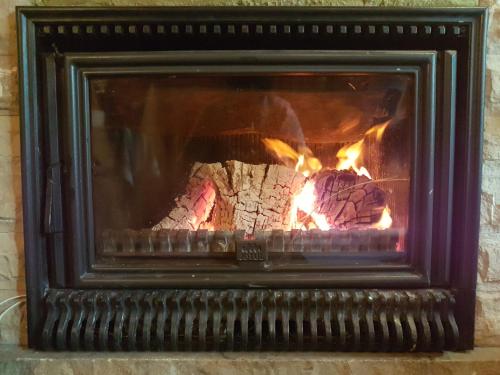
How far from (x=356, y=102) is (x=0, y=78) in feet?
2.61

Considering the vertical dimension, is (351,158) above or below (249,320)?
above

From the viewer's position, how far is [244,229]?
1.02 m

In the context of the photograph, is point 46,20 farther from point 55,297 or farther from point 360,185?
point 360,185

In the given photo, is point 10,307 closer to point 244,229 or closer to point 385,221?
point 244,229

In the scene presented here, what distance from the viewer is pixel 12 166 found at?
3.11ft

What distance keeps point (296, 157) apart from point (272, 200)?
0.42 feet

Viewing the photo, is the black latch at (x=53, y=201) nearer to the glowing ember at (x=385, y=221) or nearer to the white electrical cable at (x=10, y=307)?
the white electrical cable at (x=10, y=307)

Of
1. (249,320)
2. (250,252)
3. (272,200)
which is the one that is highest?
(272,200)

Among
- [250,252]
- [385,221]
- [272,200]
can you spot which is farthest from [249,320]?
[385,221]

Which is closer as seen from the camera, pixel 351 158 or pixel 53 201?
pixel 53 201

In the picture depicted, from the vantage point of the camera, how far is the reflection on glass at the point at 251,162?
0.97m

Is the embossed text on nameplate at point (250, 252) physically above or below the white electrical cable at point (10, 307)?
above

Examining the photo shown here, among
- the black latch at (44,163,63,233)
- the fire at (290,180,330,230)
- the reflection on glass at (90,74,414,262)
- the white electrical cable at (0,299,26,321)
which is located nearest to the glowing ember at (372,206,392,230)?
the reflection on glass at (90,74,414,262)

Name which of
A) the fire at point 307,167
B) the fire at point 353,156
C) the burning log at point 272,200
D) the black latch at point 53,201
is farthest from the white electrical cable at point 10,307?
the fire at point 353,156
